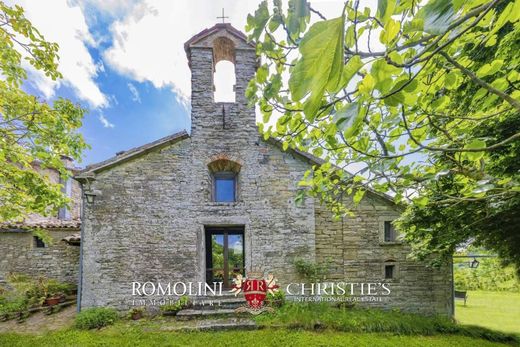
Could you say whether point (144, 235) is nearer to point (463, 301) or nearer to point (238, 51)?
→ point (238, 51)

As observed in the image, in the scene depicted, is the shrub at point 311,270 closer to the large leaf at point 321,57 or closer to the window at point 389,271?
the window at point 389,271

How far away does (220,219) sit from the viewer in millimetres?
6496

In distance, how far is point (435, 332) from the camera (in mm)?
5625

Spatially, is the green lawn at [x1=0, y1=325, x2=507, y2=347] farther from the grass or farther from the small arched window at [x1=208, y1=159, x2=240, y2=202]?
the small arched window at [x1=208, y1=159, x2=240, y2=202]

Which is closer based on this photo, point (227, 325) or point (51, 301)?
point (227, 325)

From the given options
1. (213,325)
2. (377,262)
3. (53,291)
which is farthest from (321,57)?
(53,291)

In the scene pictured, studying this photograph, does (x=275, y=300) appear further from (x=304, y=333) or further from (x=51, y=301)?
(x=51, y=301)

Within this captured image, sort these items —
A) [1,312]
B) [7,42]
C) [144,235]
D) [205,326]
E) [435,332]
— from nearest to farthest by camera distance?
1. [7,42]
2. [205,326]
3. [435,332]
4. [144,235]
5. [1,312]

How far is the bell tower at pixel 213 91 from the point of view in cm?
670

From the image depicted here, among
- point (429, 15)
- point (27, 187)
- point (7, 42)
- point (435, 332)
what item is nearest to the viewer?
point (429, 15)

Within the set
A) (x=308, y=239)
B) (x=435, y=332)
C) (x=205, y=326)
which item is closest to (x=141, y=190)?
(x=205, y=326)

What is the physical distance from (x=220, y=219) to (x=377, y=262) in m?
4.32

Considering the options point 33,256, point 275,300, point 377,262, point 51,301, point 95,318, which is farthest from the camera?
point 33,256

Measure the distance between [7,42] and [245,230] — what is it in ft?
17.8
